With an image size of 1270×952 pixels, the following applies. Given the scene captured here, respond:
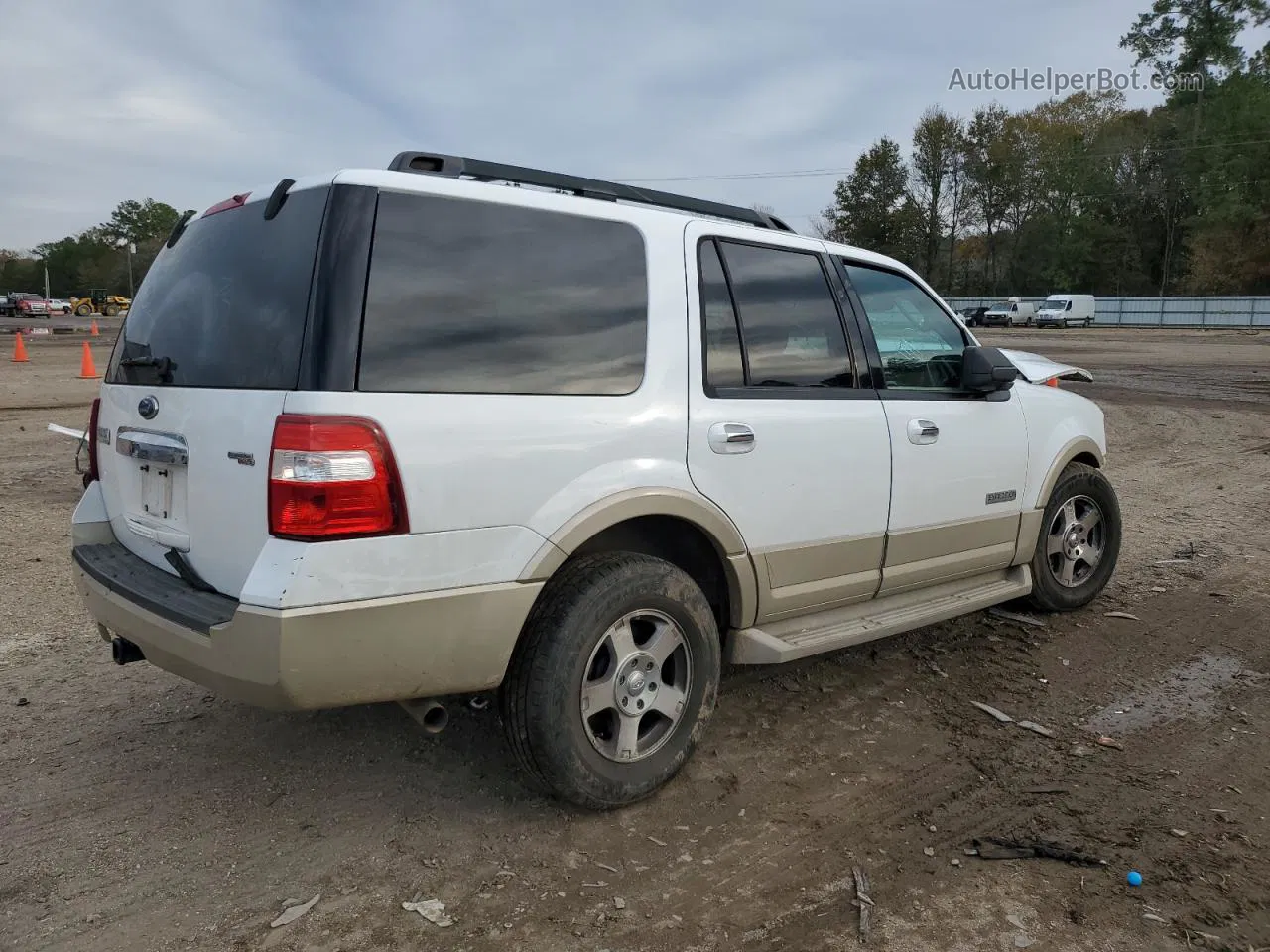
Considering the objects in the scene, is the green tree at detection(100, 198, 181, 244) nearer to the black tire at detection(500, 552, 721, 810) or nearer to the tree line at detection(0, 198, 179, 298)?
the tree line at detection(0, 198, 179, 298)

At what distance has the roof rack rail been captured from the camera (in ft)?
10.1

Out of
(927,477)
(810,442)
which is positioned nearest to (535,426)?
(810,442)

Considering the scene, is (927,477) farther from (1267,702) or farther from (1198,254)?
(1198,254)

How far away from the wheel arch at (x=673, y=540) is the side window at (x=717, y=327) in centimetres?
49

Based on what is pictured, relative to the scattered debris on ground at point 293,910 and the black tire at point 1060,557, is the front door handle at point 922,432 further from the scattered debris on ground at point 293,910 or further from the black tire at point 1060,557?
the scattered debris on ground at point 293,910

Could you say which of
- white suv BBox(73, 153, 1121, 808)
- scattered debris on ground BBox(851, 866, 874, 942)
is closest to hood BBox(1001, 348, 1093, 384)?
white suv BBox(73, 153, 1121, 808)

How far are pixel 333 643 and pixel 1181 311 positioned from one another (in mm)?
65655

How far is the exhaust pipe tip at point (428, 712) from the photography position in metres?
2.84

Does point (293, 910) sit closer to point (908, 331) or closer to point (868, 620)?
point (868, 620)

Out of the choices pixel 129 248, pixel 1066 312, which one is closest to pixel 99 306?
pixel 129 248

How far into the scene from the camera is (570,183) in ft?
11.3

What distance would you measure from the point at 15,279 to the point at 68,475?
135152 mm

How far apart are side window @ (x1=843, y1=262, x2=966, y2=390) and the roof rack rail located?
0.47 metres

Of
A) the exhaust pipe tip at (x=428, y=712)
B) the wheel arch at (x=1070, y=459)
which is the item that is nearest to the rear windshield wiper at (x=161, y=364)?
the exhaust pipe tip at (x=428, y=712)
